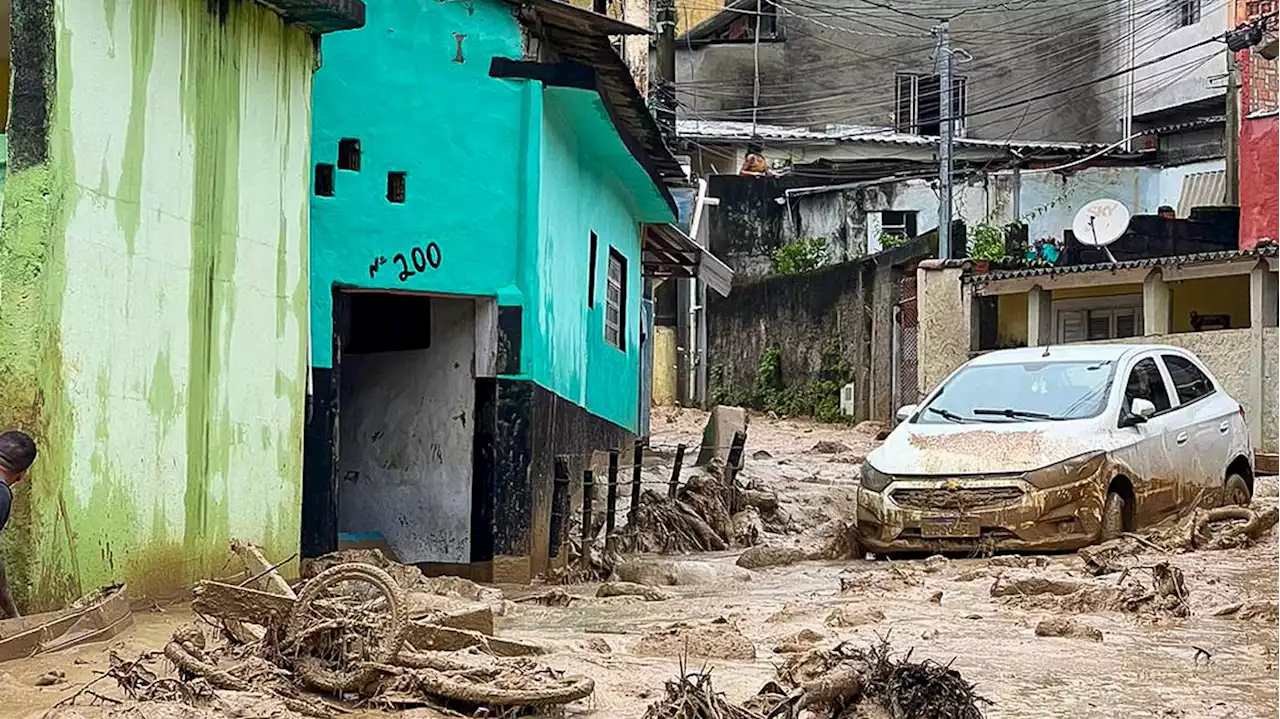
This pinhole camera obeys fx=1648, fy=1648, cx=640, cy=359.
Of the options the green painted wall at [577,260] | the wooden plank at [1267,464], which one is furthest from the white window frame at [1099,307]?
the green painted wall at [577,260]

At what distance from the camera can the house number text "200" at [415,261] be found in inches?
489

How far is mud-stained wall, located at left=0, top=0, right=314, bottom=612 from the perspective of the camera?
284 inches

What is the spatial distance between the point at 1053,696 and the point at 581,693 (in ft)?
6.87

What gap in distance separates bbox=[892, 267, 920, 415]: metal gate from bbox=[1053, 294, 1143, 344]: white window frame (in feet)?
13.5

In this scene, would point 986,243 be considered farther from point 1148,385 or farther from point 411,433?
point 411,433

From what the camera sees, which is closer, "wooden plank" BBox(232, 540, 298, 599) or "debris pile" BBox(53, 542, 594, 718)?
"debris pile" BBox(53, 542, 594, 718)

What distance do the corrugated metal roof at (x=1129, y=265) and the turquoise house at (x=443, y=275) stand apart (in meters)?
12.0

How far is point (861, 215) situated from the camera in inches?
1431

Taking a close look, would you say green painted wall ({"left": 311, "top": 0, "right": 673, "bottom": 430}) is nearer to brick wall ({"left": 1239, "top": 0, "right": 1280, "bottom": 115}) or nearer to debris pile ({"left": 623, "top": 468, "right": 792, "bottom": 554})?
debris pile ({"left": 623, "top": 468, "right": 792, "bottom": 554})

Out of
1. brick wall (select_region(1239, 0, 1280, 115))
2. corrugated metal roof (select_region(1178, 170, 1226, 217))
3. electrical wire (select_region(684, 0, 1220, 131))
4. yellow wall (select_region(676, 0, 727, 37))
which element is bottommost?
corrugated metal roof (select_region(1178, 170, 1226, 217))

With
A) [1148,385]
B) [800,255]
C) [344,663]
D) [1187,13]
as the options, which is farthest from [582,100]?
[1187,13]

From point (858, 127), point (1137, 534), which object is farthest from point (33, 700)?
point (858, 127)

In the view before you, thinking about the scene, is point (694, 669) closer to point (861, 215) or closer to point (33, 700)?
point (33, 700)

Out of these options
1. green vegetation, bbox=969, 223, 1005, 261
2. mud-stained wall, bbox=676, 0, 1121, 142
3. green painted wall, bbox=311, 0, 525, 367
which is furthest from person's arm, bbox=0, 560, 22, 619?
mud-stained wall, bbox=676, 0, 1121, 142
